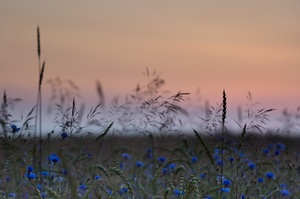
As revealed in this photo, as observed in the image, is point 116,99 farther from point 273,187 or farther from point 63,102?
point 273,187

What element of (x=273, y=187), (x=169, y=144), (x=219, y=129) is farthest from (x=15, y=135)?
(x=169, y=144)

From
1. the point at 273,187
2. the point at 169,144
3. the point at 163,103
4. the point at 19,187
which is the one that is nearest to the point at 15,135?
the point at 19,187

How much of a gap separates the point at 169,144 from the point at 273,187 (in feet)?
9.09

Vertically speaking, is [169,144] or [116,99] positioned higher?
[116,99]

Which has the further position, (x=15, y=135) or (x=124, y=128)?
(x=124, y=128)

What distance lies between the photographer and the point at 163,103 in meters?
5.37

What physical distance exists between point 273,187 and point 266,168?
5.94ft

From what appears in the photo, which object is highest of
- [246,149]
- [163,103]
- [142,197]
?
[163,103]

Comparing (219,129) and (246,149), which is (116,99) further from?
(246,149)

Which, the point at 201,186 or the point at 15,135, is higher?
the point at 15,135

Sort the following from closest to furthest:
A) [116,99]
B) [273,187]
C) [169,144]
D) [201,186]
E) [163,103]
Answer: [163,103], [201,186], [273,187], [116,99], [169,144]

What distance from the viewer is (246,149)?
4.94 meters

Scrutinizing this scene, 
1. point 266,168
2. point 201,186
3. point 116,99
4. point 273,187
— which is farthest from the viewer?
point 266,168

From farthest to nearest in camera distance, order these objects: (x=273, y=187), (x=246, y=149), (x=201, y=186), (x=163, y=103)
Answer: (x=273, y=187) < (x=201, y=186) < (x=163, y=103) < (x=246, y=149)
